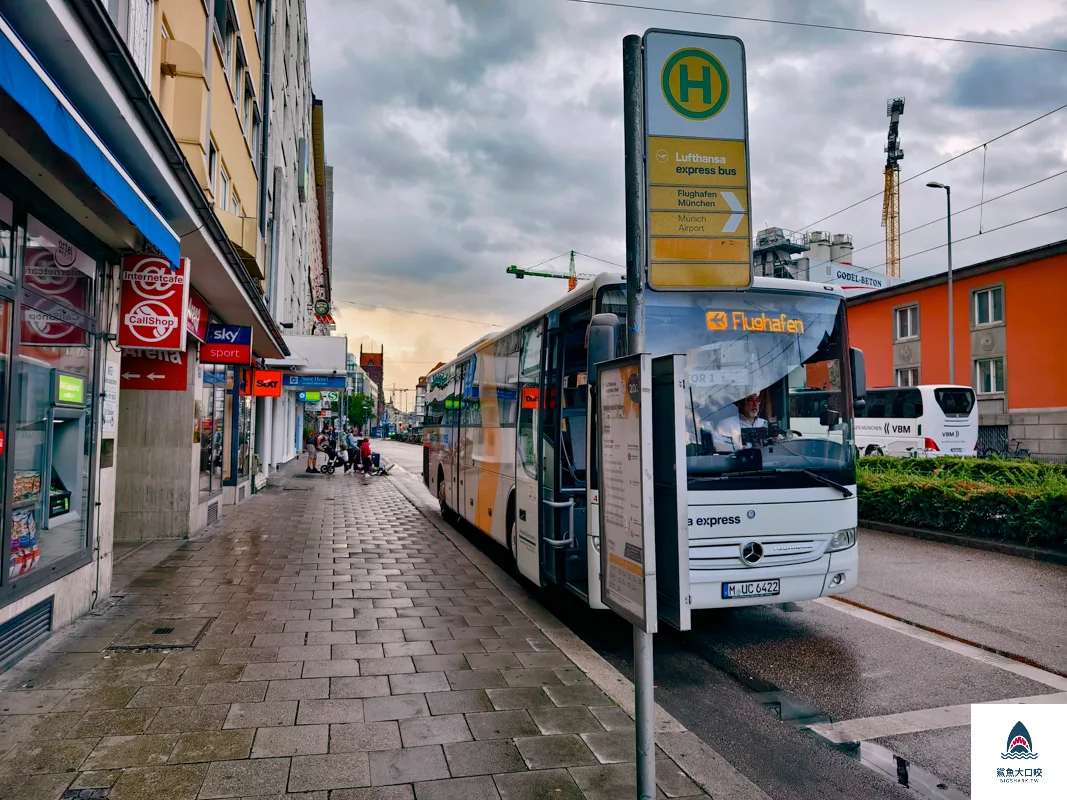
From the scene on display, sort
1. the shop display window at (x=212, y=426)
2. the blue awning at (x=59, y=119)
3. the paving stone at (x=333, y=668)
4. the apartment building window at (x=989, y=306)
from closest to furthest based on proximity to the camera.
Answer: the blue awning at (x=59, y=119) → the paving stone at (x=333, y=668) → the shop display window at (x=212, y=426) → the apartment building window at (x=989, y=306)

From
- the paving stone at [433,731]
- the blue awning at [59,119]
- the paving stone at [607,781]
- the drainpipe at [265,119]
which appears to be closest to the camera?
the blue awning at [59,119]

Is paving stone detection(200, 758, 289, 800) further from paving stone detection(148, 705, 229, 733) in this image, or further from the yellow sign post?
the yellow sign post

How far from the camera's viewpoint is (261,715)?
442 cm

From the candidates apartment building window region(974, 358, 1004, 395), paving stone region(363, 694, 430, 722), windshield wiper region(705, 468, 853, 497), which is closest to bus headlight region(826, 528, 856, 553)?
windshield wiper region(705, 468, 853, 497)

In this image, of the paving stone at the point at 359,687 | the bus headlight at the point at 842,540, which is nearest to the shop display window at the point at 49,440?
the paving stone at the point at 359,687

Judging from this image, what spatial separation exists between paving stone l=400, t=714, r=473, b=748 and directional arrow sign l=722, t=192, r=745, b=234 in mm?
2998

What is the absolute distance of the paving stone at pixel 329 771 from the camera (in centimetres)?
359

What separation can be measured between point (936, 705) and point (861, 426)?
87.7 ft

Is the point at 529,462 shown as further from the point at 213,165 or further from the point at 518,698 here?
the point at 213,165

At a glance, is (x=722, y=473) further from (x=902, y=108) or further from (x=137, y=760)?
(x=902, y=108)

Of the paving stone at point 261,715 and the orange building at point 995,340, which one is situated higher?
the orange building at point 995,340

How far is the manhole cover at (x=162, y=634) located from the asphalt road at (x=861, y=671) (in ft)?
10.7

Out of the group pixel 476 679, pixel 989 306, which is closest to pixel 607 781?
pixel 476 679

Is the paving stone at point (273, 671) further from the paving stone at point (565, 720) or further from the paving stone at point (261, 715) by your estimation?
the paving stone at point (565, 720)
